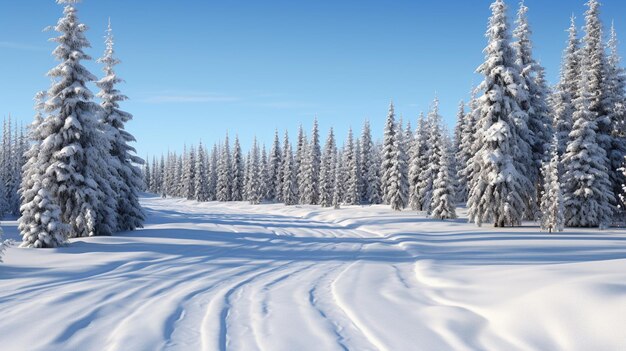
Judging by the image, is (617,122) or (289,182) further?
(289,182)

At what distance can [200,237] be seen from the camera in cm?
2405

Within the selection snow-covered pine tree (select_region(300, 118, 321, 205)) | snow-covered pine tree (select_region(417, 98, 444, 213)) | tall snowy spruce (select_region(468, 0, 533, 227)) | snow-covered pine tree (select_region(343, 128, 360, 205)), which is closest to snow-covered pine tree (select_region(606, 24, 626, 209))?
tall snowy spruce (select_region(468, 0, 533, 227))

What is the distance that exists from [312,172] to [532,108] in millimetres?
47532

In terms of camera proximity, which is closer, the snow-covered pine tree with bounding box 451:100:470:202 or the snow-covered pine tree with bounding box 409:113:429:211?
the snow-covered pine tree with bounding box 409:113:429:211

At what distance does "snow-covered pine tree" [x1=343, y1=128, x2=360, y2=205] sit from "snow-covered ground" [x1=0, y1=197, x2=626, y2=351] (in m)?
56.7

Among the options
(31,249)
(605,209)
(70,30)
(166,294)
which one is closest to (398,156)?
(605,209)

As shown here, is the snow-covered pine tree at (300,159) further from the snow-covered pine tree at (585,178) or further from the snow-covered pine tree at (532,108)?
the snow-covered pine tree at (585,178)

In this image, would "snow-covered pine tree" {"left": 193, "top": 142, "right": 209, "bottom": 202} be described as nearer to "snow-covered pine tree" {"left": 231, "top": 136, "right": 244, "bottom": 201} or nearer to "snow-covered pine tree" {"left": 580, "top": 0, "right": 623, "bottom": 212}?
"snow-covered pine tree" {"left": 231, "top": 136, "right": 244, "bottom": 201}

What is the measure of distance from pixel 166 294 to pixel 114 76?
869 inches

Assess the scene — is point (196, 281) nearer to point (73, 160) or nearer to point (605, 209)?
point (73, 160)

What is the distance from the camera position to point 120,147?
28078mm

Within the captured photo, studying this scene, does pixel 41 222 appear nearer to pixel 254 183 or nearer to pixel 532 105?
pixel 532 105

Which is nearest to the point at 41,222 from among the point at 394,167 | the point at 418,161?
the point at 418,161

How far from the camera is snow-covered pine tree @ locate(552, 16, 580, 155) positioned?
35688 mm
